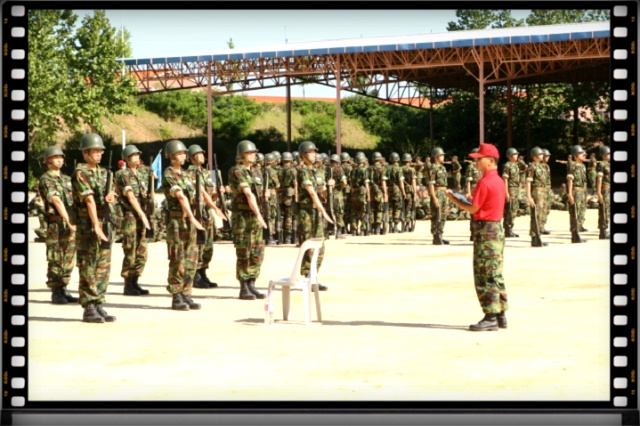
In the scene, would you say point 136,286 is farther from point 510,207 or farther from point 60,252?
point 510,207

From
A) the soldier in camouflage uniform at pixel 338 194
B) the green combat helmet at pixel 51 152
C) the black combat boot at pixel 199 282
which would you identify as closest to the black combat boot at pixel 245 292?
the black combat boot at pixel 199 282

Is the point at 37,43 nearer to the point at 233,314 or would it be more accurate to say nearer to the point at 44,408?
the point at 233,314

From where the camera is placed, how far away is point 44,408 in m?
5.91

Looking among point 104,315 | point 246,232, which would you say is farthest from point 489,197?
point 104,315

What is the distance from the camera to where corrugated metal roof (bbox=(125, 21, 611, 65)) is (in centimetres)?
3048

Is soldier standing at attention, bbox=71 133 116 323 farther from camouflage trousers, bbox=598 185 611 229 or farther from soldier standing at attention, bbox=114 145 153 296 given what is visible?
camouflage trousers, bbox=598 185 611 229

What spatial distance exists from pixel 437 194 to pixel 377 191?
10.1 feet

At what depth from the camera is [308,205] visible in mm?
13633

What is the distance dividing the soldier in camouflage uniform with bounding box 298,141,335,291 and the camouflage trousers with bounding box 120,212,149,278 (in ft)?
6.34

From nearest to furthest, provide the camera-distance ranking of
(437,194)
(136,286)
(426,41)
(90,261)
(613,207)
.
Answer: (613,207)
(90,261)
(136,286)
(437,194)
(426,41)

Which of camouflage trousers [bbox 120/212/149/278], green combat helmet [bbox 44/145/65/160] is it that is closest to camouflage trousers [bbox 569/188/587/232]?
camouflage trousers [bbox 120/212/149/278]

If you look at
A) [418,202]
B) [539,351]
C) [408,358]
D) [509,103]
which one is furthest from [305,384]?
[509,103]

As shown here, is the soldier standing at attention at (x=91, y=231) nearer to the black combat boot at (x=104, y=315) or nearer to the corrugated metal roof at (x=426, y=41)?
the black combat boot at (x=104, y=315)

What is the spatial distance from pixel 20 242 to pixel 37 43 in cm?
2557
